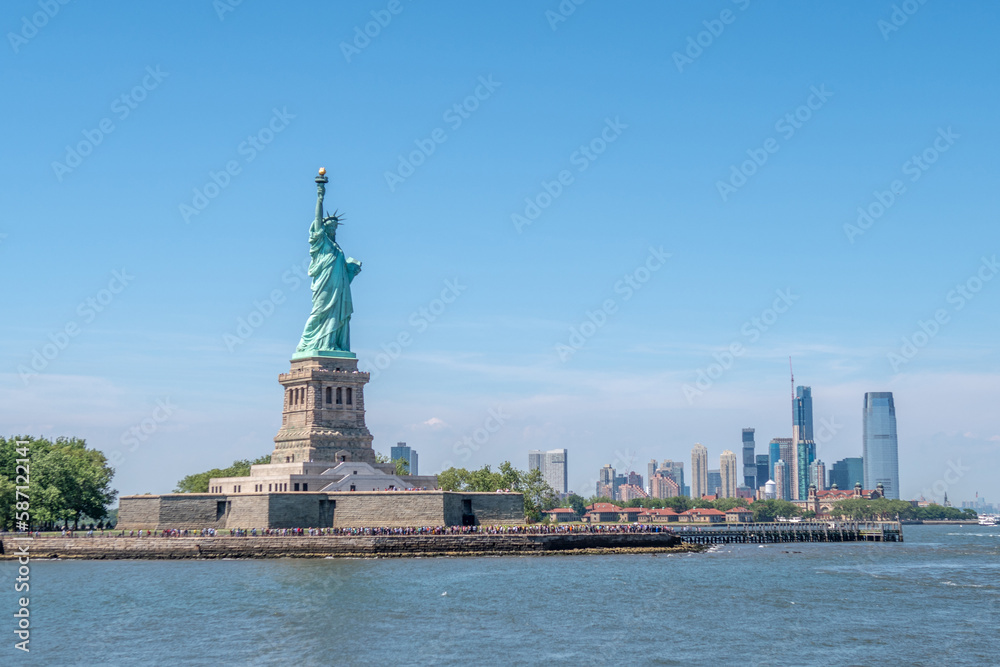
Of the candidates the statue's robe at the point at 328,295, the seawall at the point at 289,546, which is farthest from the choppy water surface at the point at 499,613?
the statue's robe at the point at 328,295

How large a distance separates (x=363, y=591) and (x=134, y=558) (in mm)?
29219

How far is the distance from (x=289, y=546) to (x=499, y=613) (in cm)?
3225

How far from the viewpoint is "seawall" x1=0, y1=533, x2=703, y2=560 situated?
8525 centimetres

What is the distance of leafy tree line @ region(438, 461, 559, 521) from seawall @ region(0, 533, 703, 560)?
34.7 m

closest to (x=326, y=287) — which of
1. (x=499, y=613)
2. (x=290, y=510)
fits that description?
(x=290, y=510)

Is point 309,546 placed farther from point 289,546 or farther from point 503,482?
point 503,482

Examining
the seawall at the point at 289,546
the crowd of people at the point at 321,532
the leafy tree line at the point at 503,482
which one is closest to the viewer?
the seawall at the point at 289,546

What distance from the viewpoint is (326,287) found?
10350 cm

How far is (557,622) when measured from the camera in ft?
179

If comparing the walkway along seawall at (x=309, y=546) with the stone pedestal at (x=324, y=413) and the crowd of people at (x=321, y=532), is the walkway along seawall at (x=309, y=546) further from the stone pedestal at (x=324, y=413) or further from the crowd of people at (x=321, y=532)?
the stone pedestal at (x=324, y=413)

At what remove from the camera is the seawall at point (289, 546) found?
85250 mm

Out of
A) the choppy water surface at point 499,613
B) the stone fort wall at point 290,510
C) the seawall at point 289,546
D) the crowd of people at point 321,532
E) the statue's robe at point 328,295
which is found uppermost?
the statue's robe at point 328,295

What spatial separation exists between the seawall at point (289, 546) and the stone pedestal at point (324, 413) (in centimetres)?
1293

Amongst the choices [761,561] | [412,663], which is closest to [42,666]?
[412,663]
